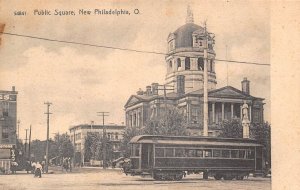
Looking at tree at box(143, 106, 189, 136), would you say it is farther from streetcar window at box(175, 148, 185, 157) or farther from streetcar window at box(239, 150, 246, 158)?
streetcar window at box(239, 150, 246, 158)

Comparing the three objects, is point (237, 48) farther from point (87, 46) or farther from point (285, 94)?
point (87, 46)

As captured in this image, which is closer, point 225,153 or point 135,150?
point 135,150

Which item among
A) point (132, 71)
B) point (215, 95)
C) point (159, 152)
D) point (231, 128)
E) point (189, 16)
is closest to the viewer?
point (189, 16)

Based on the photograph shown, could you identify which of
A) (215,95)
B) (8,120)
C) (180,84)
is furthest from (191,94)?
(8,120)

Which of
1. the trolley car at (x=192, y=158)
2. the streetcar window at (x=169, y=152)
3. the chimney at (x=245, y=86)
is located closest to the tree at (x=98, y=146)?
the trolley car at (x=192, y=158)

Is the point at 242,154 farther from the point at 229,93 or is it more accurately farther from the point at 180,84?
the point at 180,84
